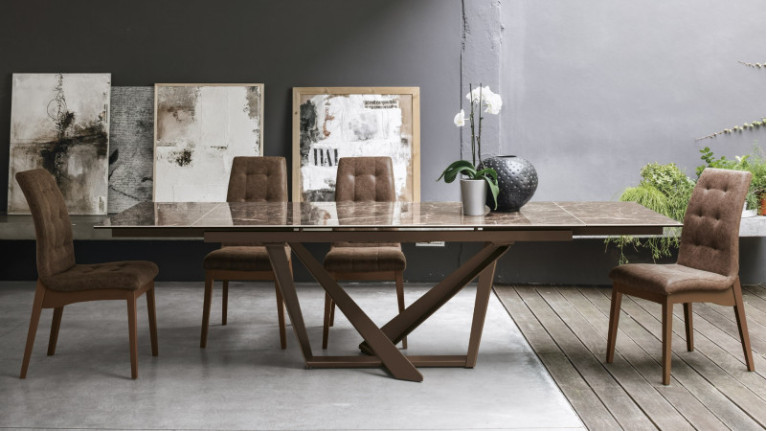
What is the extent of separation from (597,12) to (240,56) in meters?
2.75

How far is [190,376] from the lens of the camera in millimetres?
3922

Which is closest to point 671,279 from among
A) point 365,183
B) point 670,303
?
point 670,303

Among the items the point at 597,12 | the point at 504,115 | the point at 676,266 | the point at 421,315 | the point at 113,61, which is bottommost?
the point at 421,315

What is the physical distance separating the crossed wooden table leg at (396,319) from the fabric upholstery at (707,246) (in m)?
0.71

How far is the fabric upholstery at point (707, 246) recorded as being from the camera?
3807 mm

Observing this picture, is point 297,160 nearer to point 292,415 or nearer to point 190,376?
point 190,376

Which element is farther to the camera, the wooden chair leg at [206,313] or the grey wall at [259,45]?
the grey wall at [259,45]

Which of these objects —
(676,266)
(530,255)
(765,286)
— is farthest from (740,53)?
(676,266)

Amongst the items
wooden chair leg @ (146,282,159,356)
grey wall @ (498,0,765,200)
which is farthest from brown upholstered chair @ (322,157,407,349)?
grey wall @ (498,0,765,200)

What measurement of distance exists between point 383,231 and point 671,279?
138 centimetres

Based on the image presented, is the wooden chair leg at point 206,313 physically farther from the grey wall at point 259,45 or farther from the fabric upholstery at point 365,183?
the grey wall at point 259,45

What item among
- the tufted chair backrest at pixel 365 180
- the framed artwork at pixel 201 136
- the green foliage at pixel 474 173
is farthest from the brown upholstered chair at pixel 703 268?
the framed artwork at pixel 201 136

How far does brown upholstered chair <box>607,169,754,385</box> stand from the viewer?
378 cm

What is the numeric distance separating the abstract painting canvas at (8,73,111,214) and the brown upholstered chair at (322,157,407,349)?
87.4 inches
